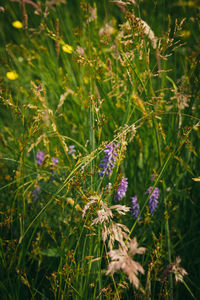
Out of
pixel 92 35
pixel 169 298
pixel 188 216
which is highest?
pixel 92 35

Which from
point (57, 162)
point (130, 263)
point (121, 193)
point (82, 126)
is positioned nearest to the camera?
point (130, 263)

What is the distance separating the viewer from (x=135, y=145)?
4.57ft

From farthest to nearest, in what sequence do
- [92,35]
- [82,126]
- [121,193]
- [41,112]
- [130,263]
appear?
1. [92,35]
2. [82,126]
3. [121,193]
4. [41,112]
5. [130,263]

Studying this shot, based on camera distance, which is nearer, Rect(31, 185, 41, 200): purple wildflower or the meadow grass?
the meadow grass

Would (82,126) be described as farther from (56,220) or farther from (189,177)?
(189,177)

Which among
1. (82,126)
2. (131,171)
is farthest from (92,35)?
(131,171)

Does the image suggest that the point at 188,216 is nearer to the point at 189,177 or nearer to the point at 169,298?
the point at 189,177

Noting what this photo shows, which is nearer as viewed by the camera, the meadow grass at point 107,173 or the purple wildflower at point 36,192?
the meadow grass at point 107,173

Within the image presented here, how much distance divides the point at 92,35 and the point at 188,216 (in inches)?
55.6

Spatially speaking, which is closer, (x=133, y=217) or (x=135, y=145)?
(x=133, y=217)

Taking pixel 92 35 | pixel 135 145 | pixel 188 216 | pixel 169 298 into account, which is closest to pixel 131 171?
pixel 135 145

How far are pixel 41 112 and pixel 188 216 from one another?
100 cm

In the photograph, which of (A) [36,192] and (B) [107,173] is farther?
(A) [36,192]

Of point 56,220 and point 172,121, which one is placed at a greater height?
point 172,121
